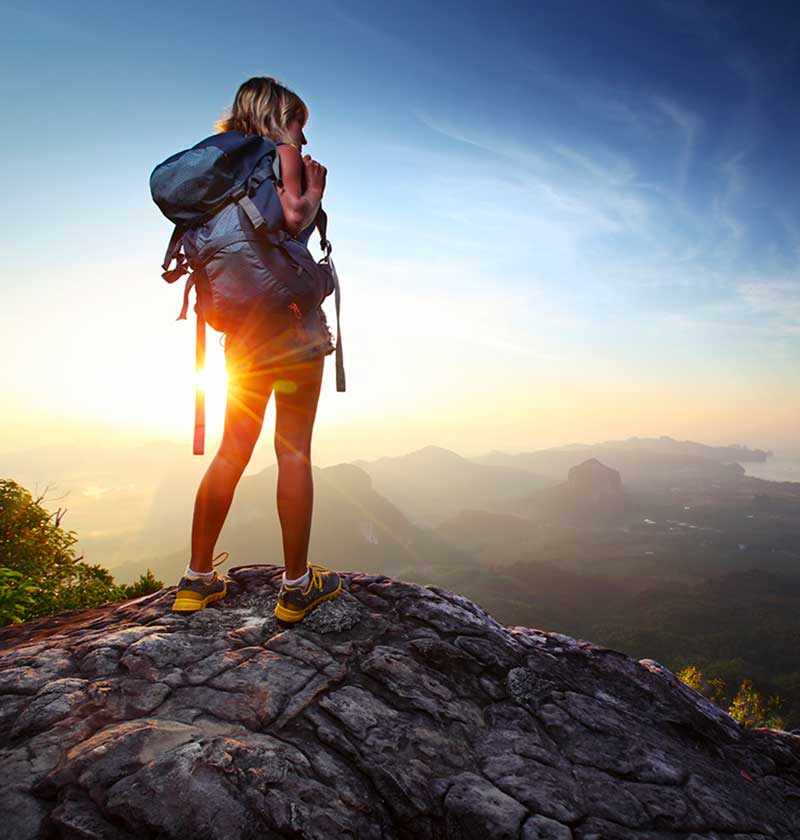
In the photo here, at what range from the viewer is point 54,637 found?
11.7ft

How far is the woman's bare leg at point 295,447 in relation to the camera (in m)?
3.28

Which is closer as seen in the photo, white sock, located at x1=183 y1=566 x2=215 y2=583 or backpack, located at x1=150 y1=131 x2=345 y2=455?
backpack, located at x1=150 y1=131 x2=345 y2=455

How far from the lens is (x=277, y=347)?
3154 mm

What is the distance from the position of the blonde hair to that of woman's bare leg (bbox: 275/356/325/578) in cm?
165

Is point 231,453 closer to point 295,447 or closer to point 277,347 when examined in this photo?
point 295,447

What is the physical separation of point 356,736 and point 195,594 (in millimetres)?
1778

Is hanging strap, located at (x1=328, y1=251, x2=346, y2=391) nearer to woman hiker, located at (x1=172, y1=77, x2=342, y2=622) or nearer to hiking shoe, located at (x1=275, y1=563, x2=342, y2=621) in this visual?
woman hiker, located at (x1=172, y1=77, x2=342, y2=622)

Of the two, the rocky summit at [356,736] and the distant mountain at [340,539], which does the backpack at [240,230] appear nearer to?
the rocky summit at [356,736]

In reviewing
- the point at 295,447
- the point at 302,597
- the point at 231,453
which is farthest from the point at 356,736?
the point at 231,453

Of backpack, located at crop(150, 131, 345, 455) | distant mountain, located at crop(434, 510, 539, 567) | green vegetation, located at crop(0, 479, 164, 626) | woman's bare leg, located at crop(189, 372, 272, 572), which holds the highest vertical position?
backpack, located at crop(150, 131, 345, 455)

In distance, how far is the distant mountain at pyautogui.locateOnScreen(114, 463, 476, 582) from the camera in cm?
14225

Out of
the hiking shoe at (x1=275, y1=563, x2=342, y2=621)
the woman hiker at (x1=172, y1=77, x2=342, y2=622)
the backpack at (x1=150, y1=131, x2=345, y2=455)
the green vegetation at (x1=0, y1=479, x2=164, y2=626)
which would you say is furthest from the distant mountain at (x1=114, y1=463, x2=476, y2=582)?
the backpack at (x1=150, y1=131, x2=345, y2=455)

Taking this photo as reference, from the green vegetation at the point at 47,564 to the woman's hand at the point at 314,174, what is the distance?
20.5 ft

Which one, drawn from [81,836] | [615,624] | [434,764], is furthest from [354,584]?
[615,624]
